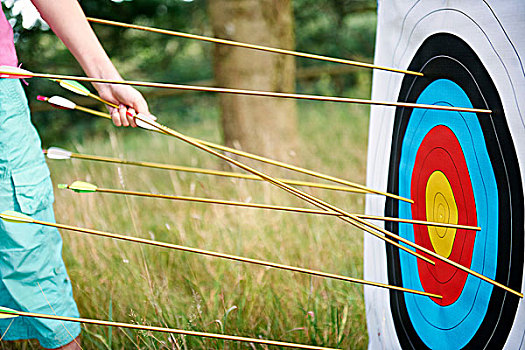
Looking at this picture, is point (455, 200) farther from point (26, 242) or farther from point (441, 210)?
point (26, 242)

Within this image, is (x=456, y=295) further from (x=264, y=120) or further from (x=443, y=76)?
(x=264, y=120)

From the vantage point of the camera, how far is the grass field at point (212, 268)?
1.26 meters

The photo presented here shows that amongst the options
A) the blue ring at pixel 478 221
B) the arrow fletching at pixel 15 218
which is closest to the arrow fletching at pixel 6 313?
the arrow fletching at pixel 15 218

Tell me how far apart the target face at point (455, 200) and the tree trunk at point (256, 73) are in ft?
5.44

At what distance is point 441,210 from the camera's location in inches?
33.7

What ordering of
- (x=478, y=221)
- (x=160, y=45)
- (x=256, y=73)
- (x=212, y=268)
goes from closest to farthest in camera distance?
(x=478, y=221), (x=212, y=268), (x=256, y=73), (x=160, y=45)

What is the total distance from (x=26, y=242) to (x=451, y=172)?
73 cm

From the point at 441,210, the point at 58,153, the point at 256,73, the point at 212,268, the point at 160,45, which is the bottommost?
the point at 212,268

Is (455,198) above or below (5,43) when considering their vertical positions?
below

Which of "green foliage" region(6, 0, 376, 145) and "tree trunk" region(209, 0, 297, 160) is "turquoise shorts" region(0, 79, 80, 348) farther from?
"green foliage" region(6, 0, 376, 145)

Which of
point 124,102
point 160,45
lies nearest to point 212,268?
point 124,102

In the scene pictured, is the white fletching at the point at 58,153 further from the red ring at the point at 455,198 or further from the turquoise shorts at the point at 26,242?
the red ring at the point at 455,198

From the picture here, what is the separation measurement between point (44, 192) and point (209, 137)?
3.18 meters

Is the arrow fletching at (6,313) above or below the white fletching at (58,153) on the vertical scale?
below
